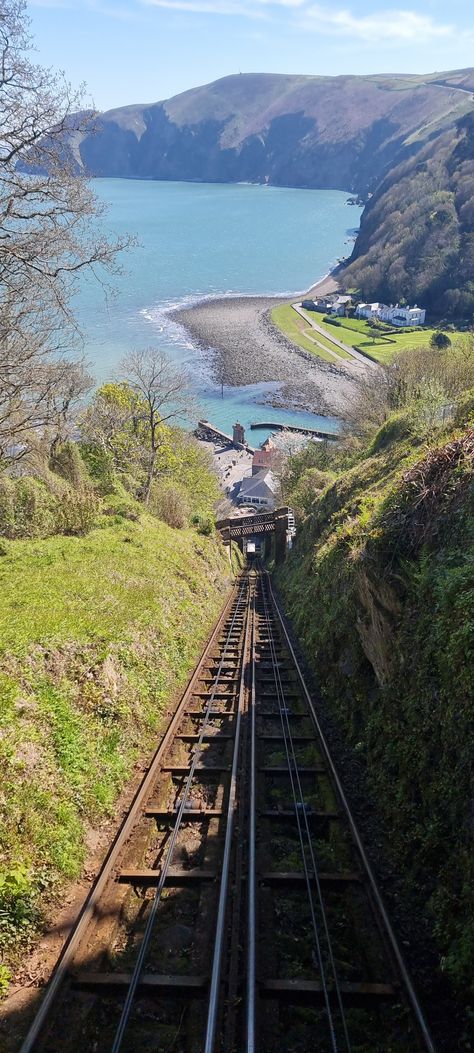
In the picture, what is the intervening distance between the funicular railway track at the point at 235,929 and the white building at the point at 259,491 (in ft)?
198

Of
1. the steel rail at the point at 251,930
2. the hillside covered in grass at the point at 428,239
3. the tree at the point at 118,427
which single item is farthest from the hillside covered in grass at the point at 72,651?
the hillside covered in grass at the point at 428,239

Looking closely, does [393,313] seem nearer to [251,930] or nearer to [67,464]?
[67,464]

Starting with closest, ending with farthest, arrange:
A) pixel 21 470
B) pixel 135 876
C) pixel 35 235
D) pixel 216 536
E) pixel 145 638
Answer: pixel 135 876 → pixel 35 235 → pixel 145 638 → pixel 21 470 → pixel 216 536

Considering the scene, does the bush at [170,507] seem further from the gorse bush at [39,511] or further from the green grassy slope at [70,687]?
the green grassy slope at [70,687]

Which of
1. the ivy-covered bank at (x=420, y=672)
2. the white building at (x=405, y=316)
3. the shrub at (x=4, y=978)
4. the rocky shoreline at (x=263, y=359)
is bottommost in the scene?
the shrub at (x=4, y=978)

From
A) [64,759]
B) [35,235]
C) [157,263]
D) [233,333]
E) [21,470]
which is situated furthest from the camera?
[157,263]

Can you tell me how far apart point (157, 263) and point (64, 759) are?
173 m

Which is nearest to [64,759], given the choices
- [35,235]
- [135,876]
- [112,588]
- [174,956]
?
[135,876]

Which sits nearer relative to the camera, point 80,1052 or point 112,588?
point 80,1052

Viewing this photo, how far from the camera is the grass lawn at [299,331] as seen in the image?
10229 centimetres

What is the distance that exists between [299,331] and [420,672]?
111606mm

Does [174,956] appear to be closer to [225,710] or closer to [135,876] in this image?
[135,876]

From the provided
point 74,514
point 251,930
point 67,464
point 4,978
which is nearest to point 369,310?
point 67,464

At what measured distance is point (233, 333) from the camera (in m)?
109
